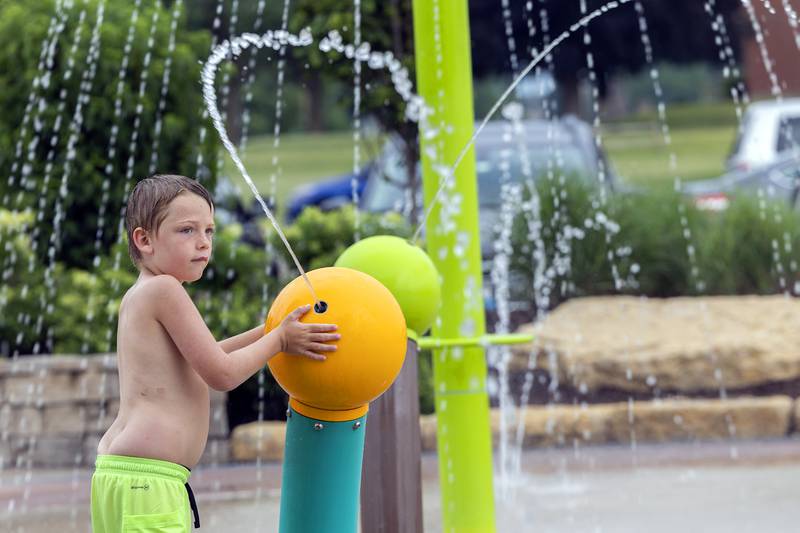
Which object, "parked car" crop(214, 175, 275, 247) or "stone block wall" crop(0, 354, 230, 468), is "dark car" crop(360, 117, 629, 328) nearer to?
"parked car" crop(214, 175, 275, 247)

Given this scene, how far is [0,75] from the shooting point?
28.5 feet

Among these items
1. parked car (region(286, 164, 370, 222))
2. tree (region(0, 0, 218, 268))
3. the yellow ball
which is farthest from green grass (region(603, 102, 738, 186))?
the yellow ball

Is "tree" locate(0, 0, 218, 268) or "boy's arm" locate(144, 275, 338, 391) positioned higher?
"tree" locate(0, 0, 218, 268)

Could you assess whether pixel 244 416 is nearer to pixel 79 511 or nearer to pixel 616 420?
pixel 79 511

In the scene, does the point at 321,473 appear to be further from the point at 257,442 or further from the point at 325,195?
the point at 325,195

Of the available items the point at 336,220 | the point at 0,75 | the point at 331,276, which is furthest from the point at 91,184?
the point at 331,276

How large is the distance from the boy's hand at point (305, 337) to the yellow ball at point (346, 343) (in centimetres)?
2

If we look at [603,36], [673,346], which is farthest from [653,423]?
[603,36]

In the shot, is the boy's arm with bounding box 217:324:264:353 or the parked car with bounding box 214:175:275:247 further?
the parked car with bounding box 214:175:275:247

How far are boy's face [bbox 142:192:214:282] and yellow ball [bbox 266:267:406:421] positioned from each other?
22cm

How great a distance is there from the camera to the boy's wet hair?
9.75 ft

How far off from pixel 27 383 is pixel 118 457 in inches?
174

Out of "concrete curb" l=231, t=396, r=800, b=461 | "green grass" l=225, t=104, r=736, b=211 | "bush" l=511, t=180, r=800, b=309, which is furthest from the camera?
"green grass" l=225, t=104, r=736, b=211

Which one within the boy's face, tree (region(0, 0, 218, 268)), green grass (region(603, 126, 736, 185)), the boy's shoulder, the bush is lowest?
the boy's shoulder
